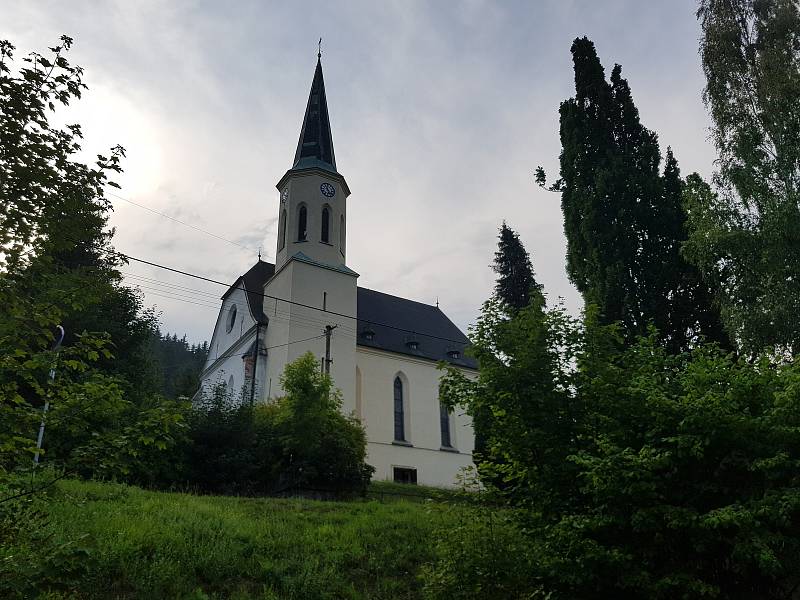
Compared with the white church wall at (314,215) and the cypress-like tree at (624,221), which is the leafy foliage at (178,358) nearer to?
the white church wall at (314,215)

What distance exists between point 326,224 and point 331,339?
6688mm

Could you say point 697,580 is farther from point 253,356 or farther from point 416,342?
point 416,342

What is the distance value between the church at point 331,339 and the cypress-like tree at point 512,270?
437 cm

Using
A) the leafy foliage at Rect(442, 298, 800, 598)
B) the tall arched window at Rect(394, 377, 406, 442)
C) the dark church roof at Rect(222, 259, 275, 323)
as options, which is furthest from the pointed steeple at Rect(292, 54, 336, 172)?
the leafy foliage at Rect(442, 298, 800, 598)

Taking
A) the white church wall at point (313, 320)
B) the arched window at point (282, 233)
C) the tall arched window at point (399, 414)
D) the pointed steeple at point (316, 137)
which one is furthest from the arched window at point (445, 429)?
the pointed steeple at point (316, 137)

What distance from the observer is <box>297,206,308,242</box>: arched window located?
1289 inches

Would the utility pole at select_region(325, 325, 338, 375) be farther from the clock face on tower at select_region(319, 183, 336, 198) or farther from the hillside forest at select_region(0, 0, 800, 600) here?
the hillside forest at select_region(0, 0, 800, 600)

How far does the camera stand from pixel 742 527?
20.5ft

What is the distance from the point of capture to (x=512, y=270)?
Result: 3347 centimetres

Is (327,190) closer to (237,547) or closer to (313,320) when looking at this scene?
(313,320)

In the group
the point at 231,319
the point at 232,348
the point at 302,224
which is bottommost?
the point at 232,348

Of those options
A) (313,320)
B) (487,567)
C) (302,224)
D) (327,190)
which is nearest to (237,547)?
(487,567)

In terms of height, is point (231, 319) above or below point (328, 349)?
above

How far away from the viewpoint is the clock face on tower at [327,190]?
34188mm
